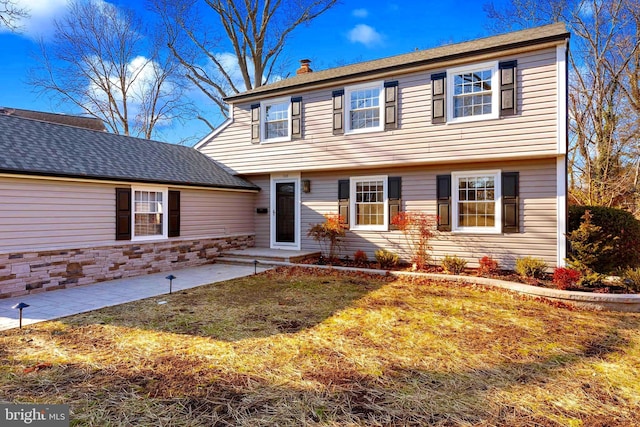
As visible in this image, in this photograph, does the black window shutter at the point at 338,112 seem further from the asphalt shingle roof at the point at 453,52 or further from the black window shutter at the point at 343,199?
the black window shutter at the point at 343,199

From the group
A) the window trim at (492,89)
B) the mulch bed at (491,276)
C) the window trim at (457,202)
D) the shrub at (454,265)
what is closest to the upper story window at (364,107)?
the window trim at (492,89)

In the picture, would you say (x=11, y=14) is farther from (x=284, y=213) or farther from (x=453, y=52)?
(x=453, y=52)

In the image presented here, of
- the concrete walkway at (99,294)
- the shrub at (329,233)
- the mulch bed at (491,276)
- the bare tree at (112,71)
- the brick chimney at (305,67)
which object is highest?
the bare tree at (112,71)

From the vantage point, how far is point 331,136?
10.0 metres

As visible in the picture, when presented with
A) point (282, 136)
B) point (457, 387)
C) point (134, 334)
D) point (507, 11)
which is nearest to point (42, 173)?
point (134, 334)

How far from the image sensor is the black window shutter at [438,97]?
8.52m

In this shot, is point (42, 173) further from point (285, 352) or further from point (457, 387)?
point (457, 387)

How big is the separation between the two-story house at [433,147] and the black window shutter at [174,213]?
2.63 meters

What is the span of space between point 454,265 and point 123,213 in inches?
311

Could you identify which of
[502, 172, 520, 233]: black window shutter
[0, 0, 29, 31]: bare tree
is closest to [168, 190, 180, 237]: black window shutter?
[0, 0, 29, 31]: bare tree

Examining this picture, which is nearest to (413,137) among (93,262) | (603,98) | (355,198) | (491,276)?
(355,198)

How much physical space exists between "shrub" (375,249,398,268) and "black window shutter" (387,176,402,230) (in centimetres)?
76

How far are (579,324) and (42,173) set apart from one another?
946 centimetres

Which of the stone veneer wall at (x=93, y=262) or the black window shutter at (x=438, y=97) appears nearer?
the stone veneer wall at (x=93, y=262)
